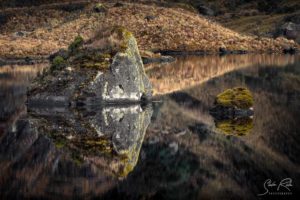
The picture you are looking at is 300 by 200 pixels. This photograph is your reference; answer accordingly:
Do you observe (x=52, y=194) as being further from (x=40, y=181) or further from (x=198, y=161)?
(x=198, y=161)

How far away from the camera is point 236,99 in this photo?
3953 cm

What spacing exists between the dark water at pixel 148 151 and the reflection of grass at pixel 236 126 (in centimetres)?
5

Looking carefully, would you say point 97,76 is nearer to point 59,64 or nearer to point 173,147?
point 59,64

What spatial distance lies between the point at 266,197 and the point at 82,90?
22.9 metres

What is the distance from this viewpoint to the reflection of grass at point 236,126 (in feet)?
109

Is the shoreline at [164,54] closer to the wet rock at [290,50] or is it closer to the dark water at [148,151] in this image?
the wet rock at [290,50]

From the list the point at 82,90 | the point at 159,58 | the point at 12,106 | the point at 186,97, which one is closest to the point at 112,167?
the point at 82,90

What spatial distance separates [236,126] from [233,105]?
4.00 m

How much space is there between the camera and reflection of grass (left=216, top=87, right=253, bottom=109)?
3947cm

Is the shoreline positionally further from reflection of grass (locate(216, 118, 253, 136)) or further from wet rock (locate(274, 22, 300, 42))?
reflection of grass (locate(216, 118, 253, 136))

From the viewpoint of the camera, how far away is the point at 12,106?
46156 millimetres

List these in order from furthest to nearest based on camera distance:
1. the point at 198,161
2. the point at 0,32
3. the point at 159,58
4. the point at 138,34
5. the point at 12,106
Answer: the point at 0,32 → the point at 138,34 → the point at 159,58 → the point at 12,106 → the point at 198,161

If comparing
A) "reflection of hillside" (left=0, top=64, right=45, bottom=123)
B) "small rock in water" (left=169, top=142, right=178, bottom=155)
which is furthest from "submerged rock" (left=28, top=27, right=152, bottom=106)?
"small rock in water" (left=169, top=142, right=178, bottom=155)

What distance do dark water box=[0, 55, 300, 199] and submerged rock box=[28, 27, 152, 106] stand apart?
1.49 m
